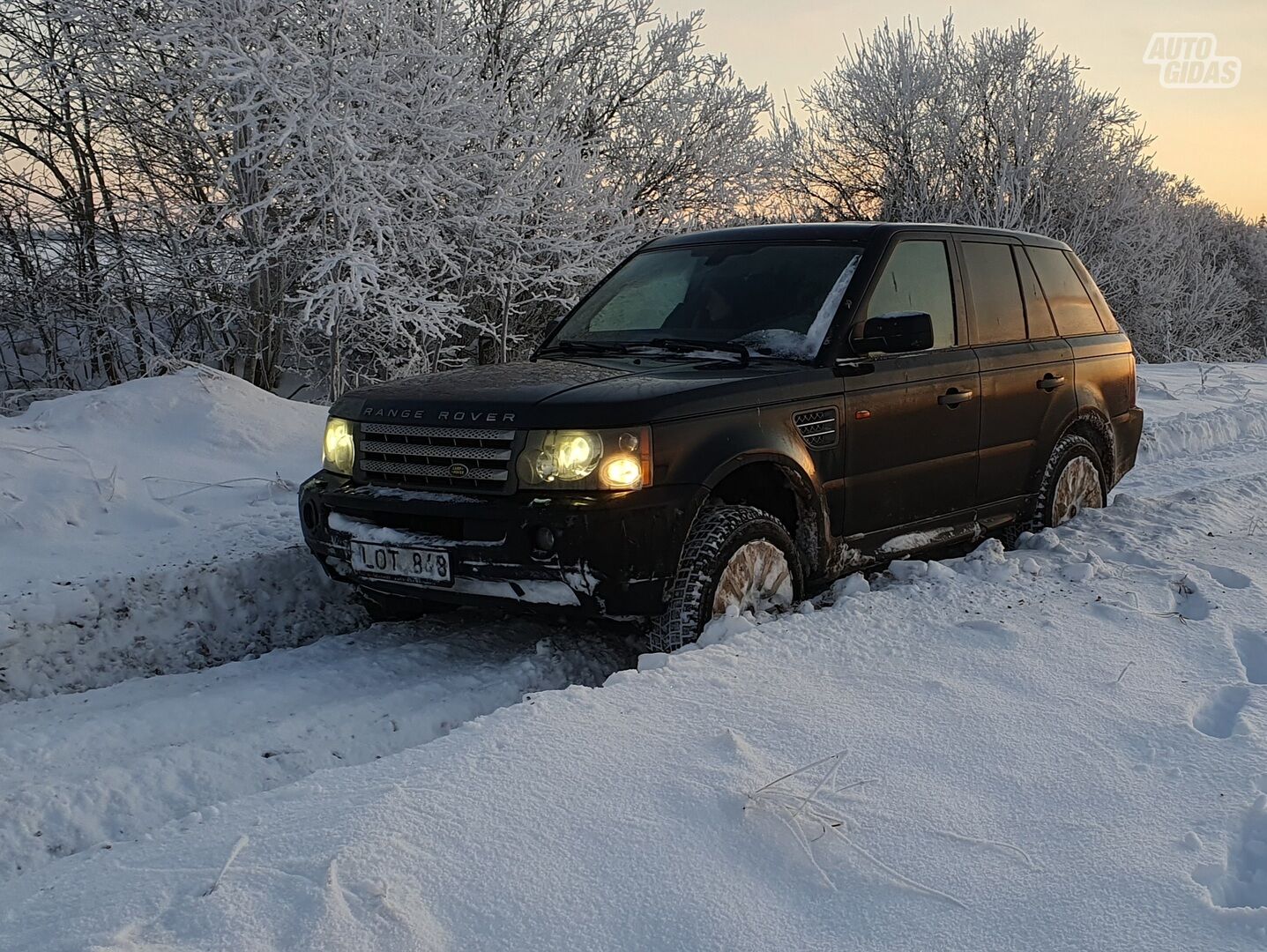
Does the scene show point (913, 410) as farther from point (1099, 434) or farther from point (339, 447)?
point (339, 447)

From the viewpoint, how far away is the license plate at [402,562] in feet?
12.8

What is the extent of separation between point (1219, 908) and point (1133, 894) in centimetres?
17

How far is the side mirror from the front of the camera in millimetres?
4512

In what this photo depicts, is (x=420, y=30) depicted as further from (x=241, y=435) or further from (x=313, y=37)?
(x=241, y=435)

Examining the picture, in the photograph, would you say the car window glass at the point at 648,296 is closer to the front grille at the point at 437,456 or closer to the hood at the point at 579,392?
the hood at the point at 579,392

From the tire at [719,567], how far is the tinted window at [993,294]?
6.09ft

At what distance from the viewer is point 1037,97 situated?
77.3ft

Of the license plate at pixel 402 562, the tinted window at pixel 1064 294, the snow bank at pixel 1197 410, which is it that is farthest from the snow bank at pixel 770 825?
the snow bank at pixel 1197 410

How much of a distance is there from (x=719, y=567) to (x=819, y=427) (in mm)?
819

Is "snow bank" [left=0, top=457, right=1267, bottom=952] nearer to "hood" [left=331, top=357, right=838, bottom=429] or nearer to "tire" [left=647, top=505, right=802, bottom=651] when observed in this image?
"tire" [left=647, top=505, right=802, bottom=651]

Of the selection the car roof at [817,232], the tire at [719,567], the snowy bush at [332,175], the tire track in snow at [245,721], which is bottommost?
the tire track in snow at [245,721]

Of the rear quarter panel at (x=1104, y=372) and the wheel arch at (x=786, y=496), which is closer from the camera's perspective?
the wheel arch at (x=786, y=496)

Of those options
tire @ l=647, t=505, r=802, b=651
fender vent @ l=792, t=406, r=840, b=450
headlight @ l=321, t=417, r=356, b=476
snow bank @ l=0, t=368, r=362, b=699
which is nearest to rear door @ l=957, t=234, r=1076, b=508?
fender vent @ l=792, t=406, r=840, b=450

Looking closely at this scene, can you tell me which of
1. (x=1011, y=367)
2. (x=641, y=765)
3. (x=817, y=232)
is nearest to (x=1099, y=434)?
(x=1011, y=367)
